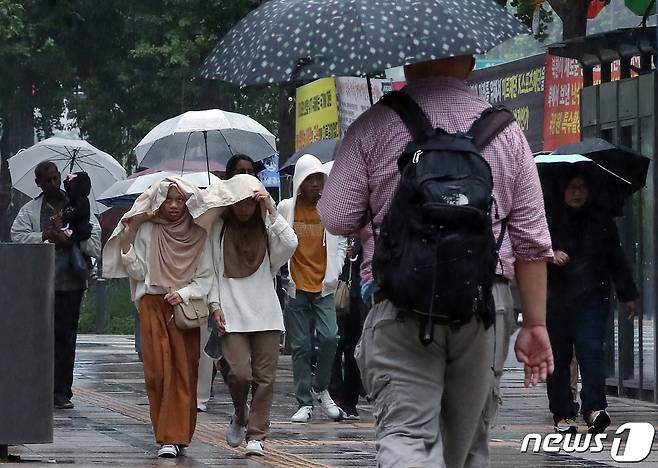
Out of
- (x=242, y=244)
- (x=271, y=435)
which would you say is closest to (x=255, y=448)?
(x=242, y=244)

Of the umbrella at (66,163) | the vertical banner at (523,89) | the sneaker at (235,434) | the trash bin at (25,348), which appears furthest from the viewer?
the vertical banner at (523,89)

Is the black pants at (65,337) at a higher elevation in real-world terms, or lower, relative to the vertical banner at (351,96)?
lower

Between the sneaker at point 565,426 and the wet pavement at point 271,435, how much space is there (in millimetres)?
139

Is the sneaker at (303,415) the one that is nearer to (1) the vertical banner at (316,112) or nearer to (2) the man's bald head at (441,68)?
(2) the man's bald head at (441,68)

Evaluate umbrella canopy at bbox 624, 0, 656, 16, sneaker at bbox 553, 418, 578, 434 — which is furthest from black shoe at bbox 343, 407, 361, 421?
umbrella canopy at bbox 624, 0, 656, 16

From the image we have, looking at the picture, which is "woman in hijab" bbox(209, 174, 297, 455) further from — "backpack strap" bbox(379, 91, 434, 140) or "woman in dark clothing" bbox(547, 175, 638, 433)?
"backpack strap" bbox(379, 91, 434, 140)

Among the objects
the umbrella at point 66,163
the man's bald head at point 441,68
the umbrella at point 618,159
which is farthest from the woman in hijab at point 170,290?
the umbrella at point 66,163

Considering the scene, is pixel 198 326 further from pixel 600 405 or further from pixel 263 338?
pixel 600 405

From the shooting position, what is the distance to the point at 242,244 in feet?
33.5

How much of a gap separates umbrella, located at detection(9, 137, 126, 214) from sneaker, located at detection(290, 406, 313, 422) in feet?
13.0

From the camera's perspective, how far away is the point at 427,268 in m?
5.01

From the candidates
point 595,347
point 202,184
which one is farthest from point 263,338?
point 202,184

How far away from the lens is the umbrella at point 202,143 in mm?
13828

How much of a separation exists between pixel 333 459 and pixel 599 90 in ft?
19.0
